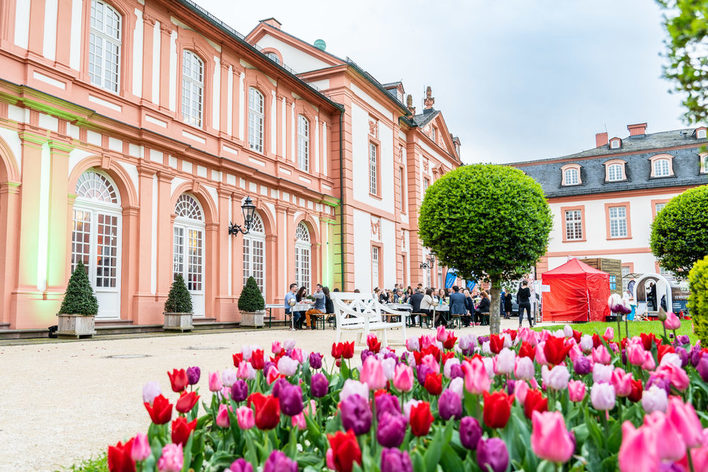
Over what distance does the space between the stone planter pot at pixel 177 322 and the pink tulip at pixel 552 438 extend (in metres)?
14.0

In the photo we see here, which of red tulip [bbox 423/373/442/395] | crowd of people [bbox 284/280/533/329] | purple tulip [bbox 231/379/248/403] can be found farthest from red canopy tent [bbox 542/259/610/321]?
purple tulip [bbox 231/379/248/403]

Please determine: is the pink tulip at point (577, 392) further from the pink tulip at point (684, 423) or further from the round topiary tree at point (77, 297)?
the round topiary tree at point (77, 297)

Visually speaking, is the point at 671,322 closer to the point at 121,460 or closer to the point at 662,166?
the point at 121,460

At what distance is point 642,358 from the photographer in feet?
8.72

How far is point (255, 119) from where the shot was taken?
65.8ft

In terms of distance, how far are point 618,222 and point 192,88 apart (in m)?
33.0

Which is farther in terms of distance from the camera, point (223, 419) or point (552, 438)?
point (223, 419)

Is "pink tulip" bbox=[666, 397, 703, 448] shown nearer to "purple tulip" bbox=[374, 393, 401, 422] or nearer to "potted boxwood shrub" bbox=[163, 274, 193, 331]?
"purple tulip" bbox=[374, 393, 401, 422]

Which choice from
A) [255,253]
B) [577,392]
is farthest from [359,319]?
[255,253]

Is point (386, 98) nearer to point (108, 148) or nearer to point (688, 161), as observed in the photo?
point (108, 148)

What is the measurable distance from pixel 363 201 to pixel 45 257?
48.9 ft

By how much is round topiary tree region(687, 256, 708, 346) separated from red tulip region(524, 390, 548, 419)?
5.13 m

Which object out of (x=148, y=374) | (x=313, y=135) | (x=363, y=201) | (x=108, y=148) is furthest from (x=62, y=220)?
(x=363, y=201)

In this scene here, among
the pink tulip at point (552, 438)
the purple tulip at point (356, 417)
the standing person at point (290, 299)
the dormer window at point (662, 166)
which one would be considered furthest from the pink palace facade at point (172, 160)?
the dormer window at point (662, 166)
